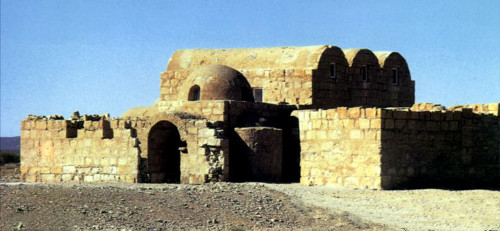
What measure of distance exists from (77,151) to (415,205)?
1060 centimetres

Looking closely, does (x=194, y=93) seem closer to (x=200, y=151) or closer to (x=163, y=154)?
(x=163, y=154)

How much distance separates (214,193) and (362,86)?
1344cm

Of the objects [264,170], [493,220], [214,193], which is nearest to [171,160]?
[264,170]

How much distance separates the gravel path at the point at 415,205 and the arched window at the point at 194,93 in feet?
21.8

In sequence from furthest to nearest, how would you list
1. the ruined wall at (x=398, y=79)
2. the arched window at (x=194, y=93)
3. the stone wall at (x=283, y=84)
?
the ruined wall at (x=398, y=79)
the stone wall at (x=283, y=84)
the arched window at (x=194, y=93)

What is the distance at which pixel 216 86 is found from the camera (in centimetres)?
2261

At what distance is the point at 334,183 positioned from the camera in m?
17.9

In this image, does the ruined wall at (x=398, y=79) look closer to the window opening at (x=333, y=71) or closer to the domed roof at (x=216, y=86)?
the window opening at (x=333, y=71)

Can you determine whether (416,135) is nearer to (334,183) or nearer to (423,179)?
(423,179)

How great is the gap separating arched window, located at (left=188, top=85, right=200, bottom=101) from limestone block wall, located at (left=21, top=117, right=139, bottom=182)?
342 cm

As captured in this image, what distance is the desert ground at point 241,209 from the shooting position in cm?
1168

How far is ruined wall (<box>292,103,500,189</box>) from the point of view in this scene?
1723cm

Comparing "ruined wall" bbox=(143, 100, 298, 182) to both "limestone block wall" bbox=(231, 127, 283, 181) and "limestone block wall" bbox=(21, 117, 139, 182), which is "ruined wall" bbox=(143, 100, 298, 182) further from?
"limestone block wall" bbox=(21, 117, 139, 182)

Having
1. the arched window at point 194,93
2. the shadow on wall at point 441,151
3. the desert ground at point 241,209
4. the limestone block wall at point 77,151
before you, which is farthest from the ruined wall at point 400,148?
the arched window at point 194,93
